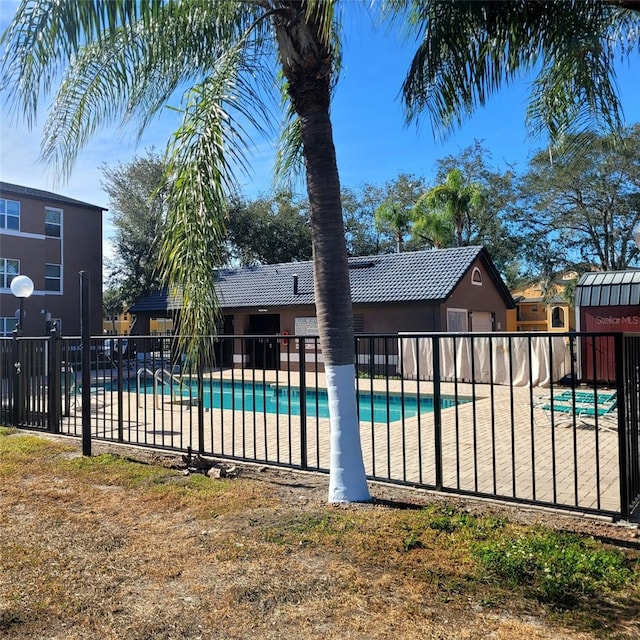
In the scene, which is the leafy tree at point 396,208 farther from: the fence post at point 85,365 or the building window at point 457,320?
the fence post at point 85,365

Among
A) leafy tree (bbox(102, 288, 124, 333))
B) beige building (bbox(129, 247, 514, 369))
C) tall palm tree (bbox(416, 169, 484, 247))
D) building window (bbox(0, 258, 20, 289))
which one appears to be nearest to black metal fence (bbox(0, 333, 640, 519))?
beige building (bbox(129, 247, 514, 369))

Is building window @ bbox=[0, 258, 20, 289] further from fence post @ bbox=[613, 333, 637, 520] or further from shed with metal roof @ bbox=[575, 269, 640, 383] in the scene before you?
fence post @ bbox=[613, 333, 637, 520]

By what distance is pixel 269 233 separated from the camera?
107 feet

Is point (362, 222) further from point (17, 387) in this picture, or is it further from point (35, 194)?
point (17, 387)

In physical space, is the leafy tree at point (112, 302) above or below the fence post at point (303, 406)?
above

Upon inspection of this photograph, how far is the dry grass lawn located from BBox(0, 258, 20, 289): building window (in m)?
24.5

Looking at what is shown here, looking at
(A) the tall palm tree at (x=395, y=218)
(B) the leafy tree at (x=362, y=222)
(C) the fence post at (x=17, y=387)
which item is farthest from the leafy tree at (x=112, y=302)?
(C) the fence post at (x=17, y=387)

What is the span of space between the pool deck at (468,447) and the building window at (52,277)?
67.0 ft

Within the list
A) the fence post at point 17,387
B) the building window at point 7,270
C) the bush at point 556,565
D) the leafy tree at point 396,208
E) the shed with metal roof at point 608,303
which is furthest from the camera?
the leafy tree at point 396,208

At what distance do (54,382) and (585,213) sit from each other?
26.1m

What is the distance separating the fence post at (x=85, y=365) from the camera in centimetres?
697

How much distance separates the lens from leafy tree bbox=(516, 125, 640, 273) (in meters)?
25.8

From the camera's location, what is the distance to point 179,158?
15.9ft

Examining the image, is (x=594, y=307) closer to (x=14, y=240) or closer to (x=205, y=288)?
(x=205, y=288)
